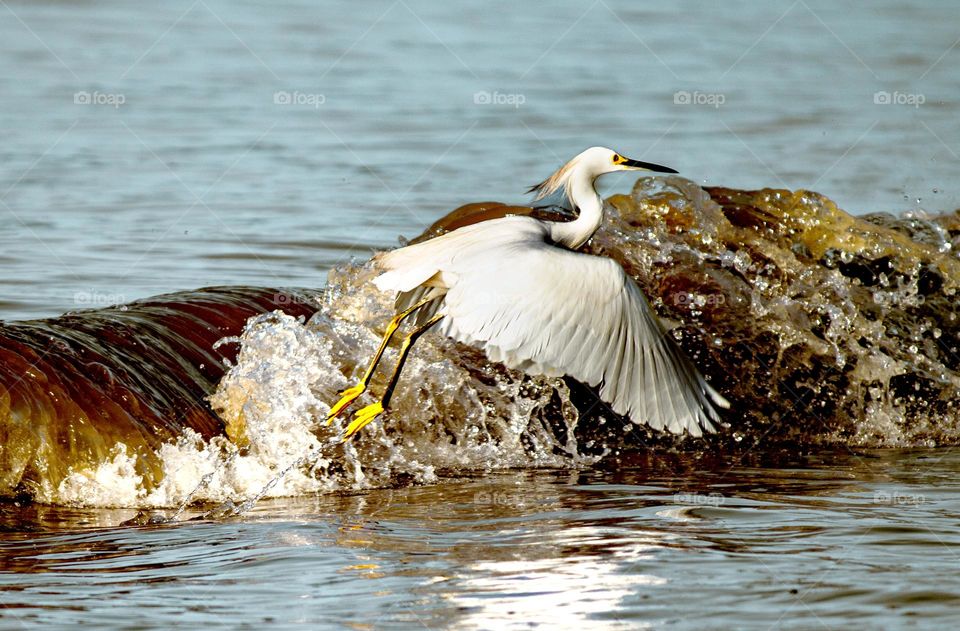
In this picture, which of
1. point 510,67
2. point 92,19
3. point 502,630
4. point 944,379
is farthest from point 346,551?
point 92,19

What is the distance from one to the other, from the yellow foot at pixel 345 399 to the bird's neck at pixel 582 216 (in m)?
1.05

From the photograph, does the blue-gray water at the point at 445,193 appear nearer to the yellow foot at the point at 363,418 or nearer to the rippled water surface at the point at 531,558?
the rippled water surface at the point at 531,558

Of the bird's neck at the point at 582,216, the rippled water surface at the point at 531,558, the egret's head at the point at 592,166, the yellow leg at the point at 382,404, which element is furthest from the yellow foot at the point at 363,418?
the egret's head at the point at 592,166

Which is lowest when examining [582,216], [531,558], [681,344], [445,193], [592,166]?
[531,558]

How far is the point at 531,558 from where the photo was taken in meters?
4.32

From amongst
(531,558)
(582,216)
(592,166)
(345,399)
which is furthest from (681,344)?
(531,558)

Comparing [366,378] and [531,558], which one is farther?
[366,378]

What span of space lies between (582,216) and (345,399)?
4.13 ft

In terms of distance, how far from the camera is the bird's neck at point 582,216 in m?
5.45

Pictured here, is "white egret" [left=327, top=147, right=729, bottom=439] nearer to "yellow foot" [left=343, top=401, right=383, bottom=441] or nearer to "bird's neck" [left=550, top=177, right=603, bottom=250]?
"bird's neck" [left=550, top=177, right=603, bottom=250]

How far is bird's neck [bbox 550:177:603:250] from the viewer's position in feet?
17.9

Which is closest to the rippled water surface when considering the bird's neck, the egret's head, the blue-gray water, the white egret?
the blue-gray water

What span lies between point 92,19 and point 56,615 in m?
14.6

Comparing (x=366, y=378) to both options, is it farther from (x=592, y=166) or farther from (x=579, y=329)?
(x=592, y=166)
